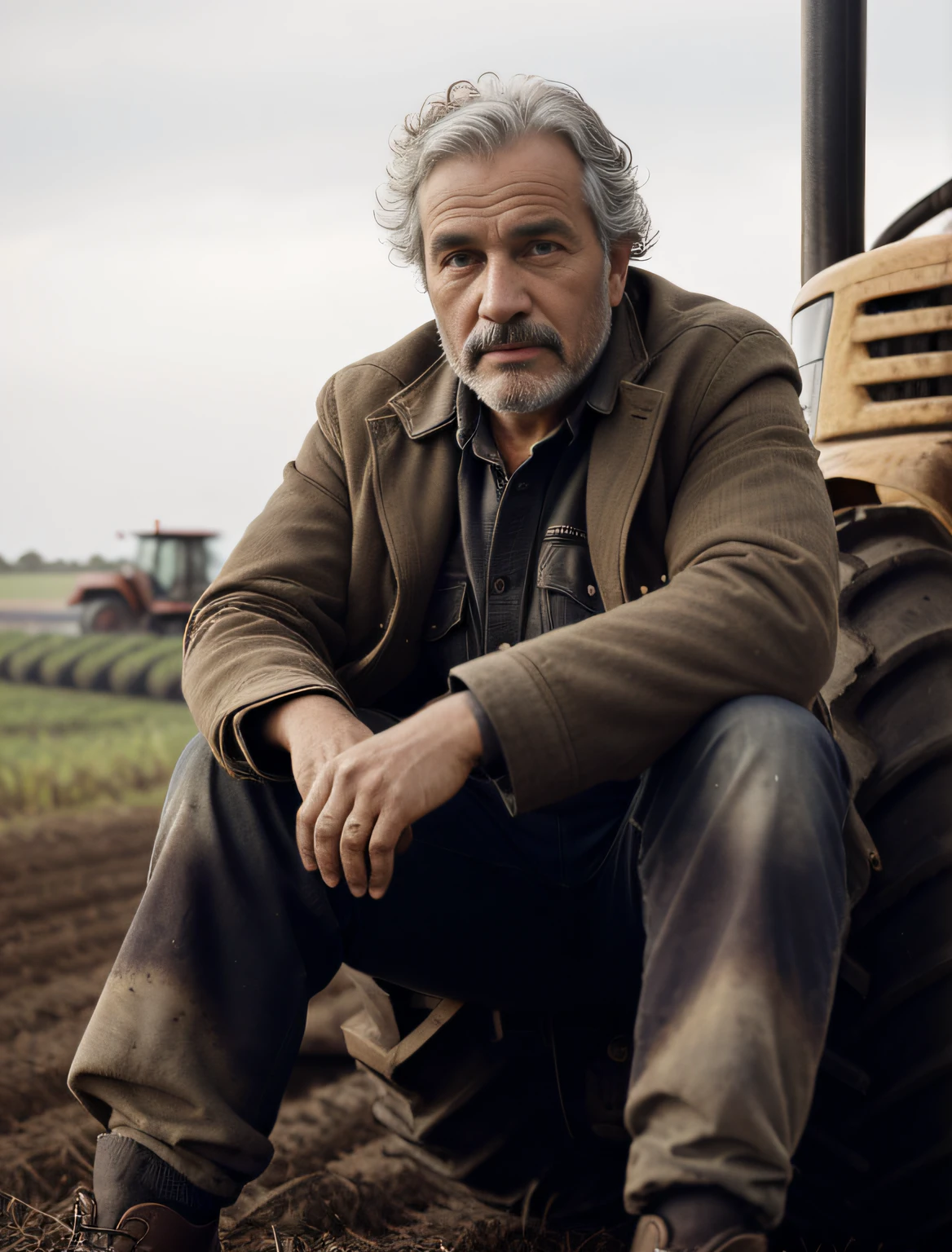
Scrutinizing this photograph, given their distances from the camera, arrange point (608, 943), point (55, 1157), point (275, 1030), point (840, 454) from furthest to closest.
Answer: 1. point (55, 1157)
2. point (840, 454)
3. point (608, 943)
4. point (275, 1030)

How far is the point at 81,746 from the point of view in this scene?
27.7 ft

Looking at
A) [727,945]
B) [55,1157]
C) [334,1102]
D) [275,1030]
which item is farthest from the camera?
[334,1102]

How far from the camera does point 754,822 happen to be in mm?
1198

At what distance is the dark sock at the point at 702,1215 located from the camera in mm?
1094

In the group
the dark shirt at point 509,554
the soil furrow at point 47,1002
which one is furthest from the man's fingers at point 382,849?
the soil furrow at point 47,1002

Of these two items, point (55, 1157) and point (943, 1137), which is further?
point (55, 1157)

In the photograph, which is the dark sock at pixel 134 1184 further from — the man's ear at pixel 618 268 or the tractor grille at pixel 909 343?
the tractor grille at pixel 909 343

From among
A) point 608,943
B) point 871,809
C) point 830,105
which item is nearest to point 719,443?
point 871,809

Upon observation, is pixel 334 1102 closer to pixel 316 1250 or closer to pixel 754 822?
pixel 316 1250

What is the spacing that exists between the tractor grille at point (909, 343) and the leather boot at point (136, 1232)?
152 centimetres

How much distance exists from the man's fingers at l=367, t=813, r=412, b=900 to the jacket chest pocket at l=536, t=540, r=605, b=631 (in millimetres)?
404

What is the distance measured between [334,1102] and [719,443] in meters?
1.69

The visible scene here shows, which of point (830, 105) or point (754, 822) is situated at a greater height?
point (830, 105)

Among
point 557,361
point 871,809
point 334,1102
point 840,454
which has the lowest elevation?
point 334,1102
